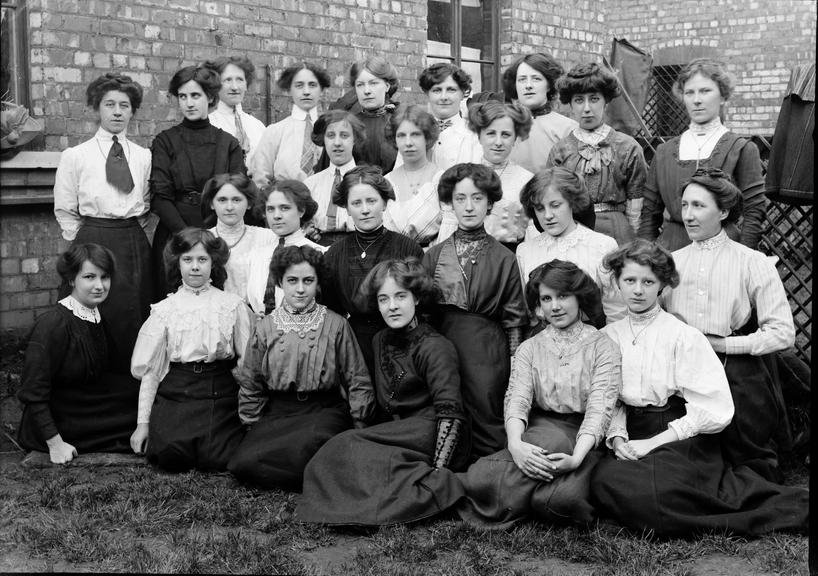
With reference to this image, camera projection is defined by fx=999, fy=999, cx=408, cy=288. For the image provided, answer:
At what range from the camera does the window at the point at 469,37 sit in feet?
30.9

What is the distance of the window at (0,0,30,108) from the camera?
651 centimetres

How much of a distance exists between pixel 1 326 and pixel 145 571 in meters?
3.39

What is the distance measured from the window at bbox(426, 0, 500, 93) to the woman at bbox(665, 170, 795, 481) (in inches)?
204

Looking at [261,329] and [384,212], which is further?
[384,212]

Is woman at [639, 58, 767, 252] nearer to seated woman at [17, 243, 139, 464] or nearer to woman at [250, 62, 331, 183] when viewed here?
woman at [250, 62, 331, 183]

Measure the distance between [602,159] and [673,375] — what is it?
1398mm

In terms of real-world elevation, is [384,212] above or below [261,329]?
above

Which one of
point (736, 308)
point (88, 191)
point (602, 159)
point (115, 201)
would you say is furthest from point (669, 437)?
point (88, 191)

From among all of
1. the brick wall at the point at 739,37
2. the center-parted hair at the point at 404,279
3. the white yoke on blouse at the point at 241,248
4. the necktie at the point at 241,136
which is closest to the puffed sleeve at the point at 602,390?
the center-parted hair at the point at 404,279

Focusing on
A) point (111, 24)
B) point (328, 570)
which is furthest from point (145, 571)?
point (111, 24)

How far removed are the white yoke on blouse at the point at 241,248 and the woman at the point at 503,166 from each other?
98cm

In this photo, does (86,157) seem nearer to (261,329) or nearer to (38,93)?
(38,93)

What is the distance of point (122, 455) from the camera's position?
5.16 m

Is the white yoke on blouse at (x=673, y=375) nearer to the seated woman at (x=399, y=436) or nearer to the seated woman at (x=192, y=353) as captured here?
the seated woman at (x=399, y=436)
